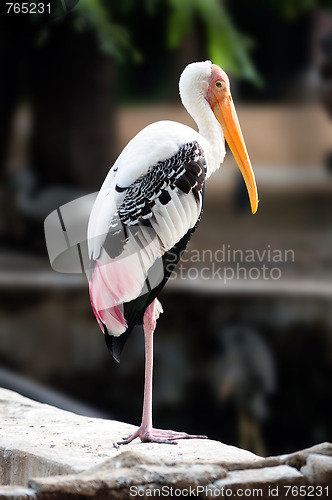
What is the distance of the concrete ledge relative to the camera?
2.65 meters

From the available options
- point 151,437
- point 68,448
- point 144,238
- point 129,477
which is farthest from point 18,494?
point 144,238

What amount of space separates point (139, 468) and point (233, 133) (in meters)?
1.47

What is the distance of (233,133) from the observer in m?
→ 3.63

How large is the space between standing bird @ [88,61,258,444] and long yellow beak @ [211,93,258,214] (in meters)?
0.07

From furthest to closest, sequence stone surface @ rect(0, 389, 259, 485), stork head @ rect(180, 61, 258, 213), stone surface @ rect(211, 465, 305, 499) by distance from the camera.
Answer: stork head @ rect(180, 61, 258, 213)
stone surface @ rect(0, 389, 259, 485)
stone surface @ rect(211, 465, 305, 499)

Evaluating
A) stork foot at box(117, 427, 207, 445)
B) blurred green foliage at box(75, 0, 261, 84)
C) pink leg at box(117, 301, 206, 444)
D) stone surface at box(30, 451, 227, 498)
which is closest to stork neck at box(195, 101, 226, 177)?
pink leg at box(117, 301, 206, 444)

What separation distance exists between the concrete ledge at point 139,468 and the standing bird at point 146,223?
0.20 meters

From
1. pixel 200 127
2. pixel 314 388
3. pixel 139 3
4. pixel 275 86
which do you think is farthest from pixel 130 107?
pixel 200 127

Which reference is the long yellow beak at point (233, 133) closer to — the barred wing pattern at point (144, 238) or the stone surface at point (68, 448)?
the barred wing pattern at point (144, 238)

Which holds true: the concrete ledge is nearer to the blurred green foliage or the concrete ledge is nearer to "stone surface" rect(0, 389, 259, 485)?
"stone surface" rect(0, 389, 259, 485)

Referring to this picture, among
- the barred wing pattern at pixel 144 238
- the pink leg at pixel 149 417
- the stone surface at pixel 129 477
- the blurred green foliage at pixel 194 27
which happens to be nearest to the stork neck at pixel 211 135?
the barred wing pattern at pixel 144 238

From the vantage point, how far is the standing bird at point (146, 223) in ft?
11.0

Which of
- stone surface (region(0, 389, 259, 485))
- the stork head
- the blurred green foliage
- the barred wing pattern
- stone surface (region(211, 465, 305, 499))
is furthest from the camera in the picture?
the blurred green foliage

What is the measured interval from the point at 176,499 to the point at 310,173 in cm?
1222
